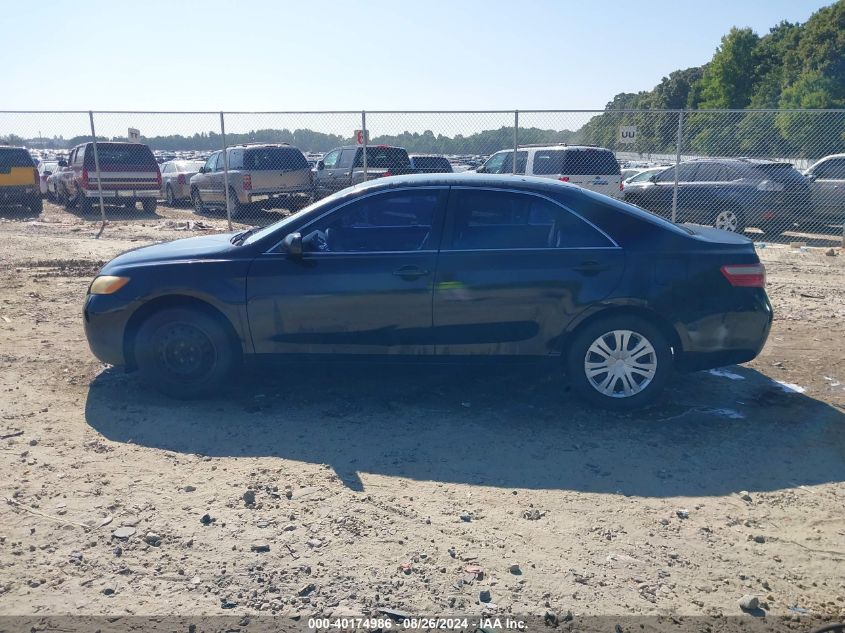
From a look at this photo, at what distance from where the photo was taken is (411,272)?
5.36 meters

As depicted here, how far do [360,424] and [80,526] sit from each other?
6.40 feet

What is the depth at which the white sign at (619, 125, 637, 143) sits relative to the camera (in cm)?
1469

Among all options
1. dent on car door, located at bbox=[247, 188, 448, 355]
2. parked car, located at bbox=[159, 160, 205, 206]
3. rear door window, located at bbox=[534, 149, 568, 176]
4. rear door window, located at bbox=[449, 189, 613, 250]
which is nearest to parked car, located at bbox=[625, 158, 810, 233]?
rear door window, located at bbox=[534, 149, 568, 176]

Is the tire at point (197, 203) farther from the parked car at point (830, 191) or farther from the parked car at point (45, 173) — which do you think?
the parked car at point (830, 191)

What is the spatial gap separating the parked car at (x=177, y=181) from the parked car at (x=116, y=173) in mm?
2613

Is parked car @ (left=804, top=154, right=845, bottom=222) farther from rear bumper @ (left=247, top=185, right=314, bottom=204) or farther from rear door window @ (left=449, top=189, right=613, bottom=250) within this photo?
rear door window @ (left=449, top=189, right=613, bottom=250)

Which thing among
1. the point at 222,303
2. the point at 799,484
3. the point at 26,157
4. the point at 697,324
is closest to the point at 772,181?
the point at 697,324

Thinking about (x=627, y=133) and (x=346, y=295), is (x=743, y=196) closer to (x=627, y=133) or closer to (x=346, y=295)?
(x=627, y=133)

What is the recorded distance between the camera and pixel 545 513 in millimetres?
4008

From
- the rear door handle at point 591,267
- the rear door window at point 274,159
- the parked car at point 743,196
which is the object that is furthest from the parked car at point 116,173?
the rear door handle at point 591,267

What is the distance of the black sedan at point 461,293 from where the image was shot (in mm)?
5355

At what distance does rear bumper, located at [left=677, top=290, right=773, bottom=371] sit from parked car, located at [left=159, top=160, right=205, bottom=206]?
18.9m

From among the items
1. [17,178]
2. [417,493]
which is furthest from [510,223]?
[17,178]

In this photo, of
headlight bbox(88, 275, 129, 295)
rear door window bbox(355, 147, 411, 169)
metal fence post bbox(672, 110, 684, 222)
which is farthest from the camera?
rear door window bbox(355, 147, 411, 169)
